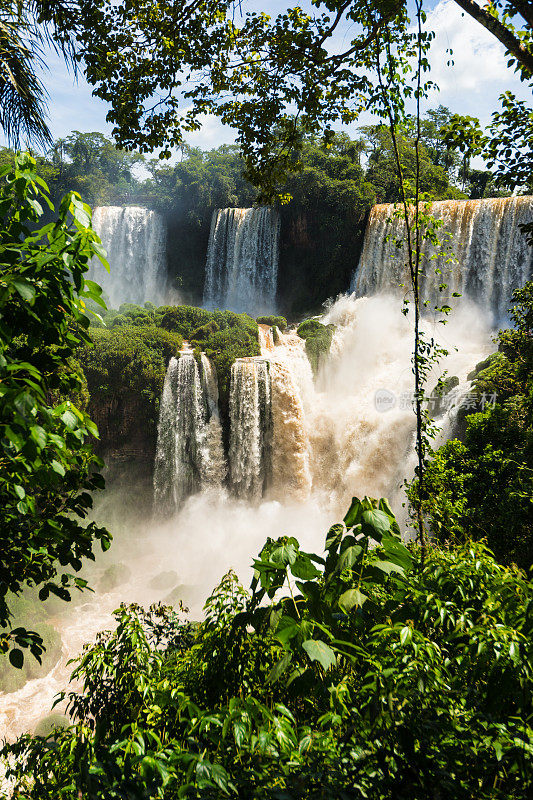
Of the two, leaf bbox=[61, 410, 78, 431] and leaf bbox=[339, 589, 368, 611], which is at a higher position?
leaf bbox=[61, 410, 78, 431]

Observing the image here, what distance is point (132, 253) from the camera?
89.1ft

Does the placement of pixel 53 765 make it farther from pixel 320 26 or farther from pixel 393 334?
pixel 393 334

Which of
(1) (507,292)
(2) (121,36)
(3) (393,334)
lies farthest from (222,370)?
(2) (121,36)

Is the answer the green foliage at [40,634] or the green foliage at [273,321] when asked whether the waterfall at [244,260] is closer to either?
the green foliage at [273,321]

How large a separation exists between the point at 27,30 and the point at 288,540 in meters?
5.19

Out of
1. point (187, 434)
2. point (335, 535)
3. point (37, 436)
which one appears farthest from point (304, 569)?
point (187, 434)

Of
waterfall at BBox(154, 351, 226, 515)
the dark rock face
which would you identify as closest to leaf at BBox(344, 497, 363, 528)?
waterfall at BBox(154, 351, 226, 515)

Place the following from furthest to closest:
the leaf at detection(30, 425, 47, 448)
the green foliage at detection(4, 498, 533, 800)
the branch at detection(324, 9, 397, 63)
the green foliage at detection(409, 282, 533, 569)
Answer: the green foliage at detection(409, 282, 533, 569) < the branch at detection(324, 9, 397, 63) < the leaf at detection(30, 425, 47, 448) < the green foliage at detection(4, 498, 533, 800)

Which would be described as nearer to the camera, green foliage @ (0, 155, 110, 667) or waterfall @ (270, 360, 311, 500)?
green foliage @ (0, 155, 110, 667)

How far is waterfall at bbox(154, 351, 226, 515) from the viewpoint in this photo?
1551 centimetres

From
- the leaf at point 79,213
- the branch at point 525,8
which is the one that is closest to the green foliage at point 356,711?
the leaf at point 79,213

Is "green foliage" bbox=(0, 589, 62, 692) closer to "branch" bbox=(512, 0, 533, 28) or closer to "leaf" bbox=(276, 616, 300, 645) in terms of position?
"leaf" bbox=(276, 616, 300, 645)

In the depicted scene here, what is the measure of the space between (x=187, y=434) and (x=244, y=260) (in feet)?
38.9

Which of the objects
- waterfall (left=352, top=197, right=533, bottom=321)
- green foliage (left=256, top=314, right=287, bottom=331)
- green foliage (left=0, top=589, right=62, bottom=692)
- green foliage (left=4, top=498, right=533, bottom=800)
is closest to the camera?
green foliage (left=4, top=498, right=533, bottom=800)
